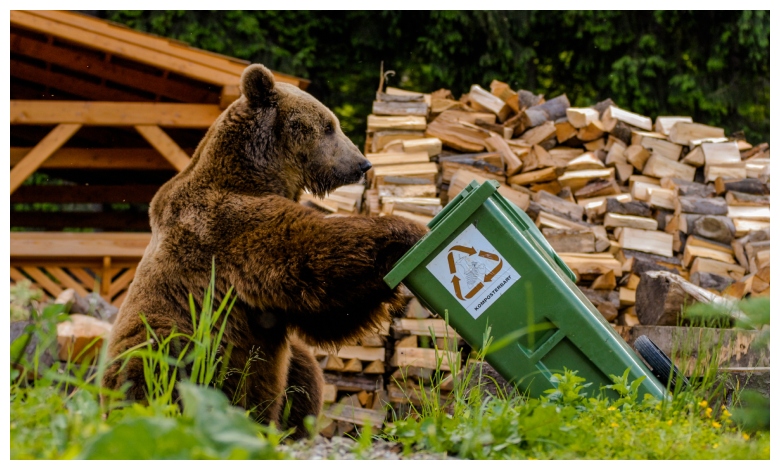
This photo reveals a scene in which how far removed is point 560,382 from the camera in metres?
2.73

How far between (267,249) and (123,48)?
5388 mm

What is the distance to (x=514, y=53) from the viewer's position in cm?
1313

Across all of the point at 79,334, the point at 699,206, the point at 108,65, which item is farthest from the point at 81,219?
the point at 699,206

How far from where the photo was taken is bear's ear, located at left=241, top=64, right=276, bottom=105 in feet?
11.8

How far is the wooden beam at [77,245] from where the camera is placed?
8008 millimetres

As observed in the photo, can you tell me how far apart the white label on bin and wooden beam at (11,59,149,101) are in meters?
6.69

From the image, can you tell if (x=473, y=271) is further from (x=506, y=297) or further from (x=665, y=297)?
(x=665, y=297)

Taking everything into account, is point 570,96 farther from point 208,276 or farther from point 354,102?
point 208,276

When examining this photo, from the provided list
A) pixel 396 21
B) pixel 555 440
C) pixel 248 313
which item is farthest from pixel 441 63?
pixel 555 440

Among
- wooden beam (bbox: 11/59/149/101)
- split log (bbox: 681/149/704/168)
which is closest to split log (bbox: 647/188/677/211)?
split log (bbox: 681/149/704/168)

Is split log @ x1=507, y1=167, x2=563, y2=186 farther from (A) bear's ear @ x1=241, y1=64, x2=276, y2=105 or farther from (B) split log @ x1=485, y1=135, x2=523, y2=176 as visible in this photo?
(A) bear's ear @ x1=241, y1=64, x2=276, y2=105

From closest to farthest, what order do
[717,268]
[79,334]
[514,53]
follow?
[717,268], [79,334], [514,53]

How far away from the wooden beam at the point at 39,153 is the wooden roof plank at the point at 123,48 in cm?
86

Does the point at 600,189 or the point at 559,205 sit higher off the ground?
the point at 600,189
